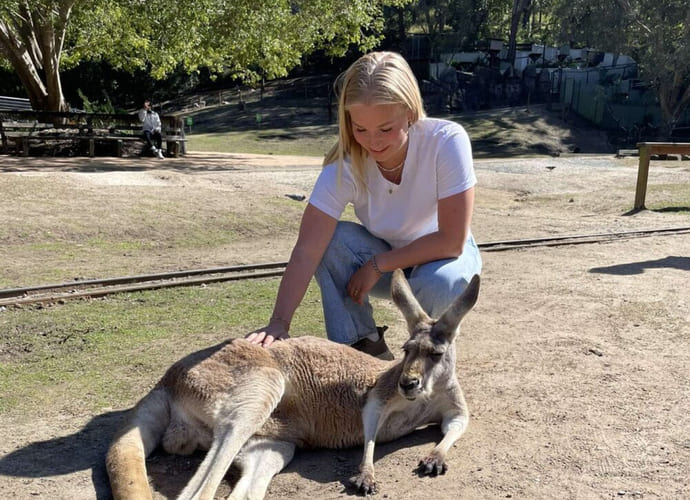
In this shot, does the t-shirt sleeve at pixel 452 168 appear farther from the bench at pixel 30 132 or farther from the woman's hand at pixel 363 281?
the bench at pixel 30 132

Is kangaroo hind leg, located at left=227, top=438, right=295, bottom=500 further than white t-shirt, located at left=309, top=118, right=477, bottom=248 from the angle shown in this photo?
No

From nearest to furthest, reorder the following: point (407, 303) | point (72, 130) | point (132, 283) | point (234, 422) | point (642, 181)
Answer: point (234, 422) < point (407, 303) < point (132, 283) < point (642, 181) < point (72, 130)

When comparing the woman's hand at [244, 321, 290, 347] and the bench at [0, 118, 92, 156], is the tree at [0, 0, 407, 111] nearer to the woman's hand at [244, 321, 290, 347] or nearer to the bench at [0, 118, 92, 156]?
the bench at [0, 118, 92, 156]

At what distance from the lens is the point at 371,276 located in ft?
11.2

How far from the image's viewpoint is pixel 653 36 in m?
29.8

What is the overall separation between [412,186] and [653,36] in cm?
3008

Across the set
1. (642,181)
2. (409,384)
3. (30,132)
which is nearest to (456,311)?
(409,384)

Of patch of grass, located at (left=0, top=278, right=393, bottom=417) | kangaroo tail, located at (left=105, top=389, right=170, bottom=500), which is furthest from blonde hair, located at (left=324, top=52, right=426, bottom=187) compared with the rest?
patch of grass, located at (left=0, top=278, right=393, bottom=417)

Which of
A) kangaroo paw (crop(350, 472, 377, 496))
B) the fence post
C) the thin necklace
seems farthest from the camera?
the fence post

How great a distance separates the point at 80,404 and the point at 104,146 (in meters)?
15.1

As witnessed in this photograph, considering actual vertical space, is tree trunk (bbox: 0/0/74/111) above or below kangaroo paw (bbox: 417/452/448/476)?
above

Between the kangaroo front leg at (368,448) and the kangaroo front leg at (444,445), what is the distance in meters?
0.20

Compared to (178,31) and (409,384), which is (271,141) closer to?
(178,31)

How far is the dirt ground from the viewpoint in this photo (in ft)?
8.84
